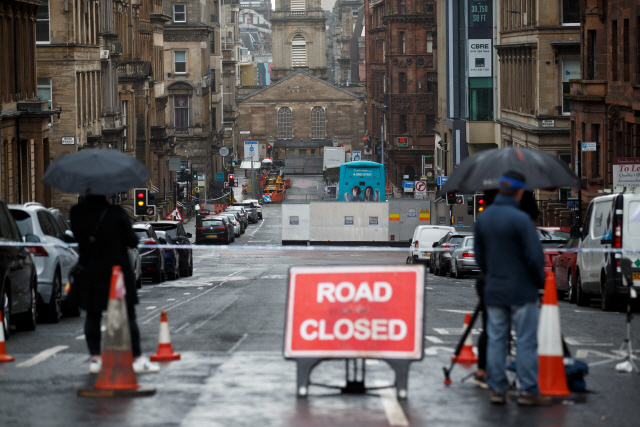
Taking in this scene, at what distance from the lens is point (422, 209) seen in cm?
6259

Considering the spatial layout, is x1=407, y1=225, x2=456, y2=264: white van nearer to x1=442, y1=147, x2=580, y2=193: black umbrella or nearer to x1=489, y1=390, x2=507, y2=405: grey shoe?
x1=442, y1=147, x2=580, y2=193: black umbrella

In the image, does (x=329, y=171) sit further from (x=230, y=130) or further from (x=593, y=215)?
(x=593, y=215)

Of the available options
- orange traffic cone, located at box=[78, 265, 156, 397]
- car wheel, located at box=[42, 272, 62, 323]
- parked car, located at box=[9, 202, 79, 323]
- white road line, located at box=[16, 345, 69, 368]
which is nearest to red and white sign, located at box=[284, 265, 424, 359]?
orange traffic cone, located at box=[78, 265, 156, 397]

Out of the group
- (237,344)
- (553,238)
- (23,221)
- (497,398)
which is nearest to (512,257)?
(497,398)

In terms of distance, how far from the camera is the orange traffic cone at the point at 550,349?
31.1ft

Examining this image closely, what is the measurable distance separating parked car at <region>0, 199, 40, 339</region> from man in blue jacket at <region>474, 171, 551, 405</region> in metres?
6.60

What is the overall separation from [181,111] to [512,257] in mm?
96565

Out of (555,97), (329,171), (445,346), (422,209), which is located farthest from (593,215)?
(329,171)

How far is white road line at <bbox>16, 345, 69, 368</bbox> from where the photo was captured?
11.5 metres

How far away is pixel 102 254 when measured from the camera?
10.5 metres

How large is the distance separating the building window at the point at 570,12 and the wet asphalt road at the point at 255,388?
1462 inches

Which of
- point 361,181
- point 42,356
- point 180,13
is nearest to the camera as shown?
point 42,356

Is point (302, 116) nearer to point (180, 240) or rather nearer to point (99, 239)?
→ point (180, 240)

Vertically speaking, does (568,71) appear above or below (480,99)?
above
